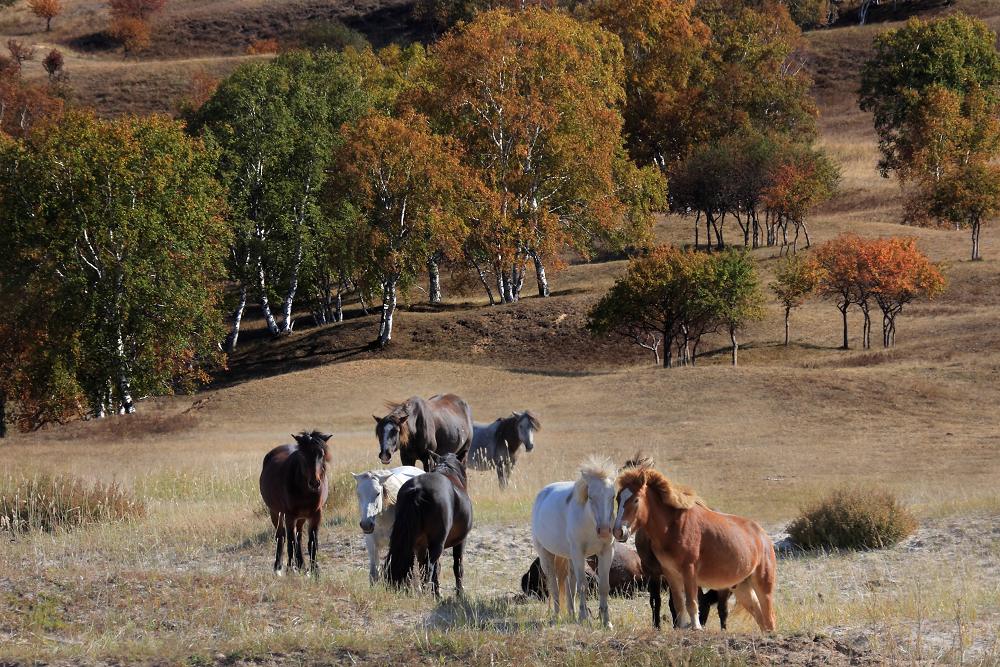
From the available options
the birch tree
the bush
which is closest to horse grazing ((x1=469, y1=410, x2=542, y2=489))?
the bush

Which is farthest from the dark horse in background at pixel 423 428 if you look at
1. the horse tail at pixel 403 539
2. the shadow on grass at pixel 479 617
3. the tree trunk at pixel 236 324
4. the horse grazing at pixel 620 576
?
the tree trunk at pixel 236 324

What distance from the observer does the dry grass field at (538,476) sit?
10688 mm

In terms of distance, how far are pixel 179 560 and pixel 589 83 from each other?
175ft

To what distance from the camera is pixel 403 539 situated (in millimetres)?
13180

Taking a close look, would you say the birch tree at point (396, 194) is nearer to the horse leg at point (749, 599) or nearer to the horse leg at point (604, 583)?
the horse leg at point (604, 583)

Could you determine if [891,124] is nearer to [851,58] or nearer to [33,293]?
[851,58]

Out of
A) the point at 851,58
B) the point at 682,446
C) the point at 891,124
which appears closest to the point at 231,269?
the point at 682,446

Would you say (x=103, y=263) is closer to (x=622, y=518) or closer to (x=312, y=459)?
(x=312, y=459)

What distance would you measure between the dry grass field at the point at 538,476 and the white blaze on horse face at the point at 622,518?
0.87 m

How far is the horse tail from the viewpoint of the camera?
43.2 ft

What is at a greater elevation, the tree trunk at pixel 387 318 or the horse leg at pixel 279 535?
the horse leg at pixel 279 535

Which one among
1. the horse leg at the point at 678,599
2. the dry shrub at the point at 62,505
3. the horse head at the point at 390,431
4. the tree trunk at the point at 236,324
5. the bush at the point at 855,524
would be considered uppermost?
the horse leg at the point at 678,599

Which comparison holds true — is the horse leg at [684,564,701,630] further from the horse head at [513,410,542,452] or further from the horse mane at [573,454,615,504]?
the horse head at [513,410,542,452]

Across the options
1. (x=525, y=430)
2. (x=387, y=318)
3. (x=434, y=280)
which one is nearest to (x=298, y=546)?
(x=525, y=430)
